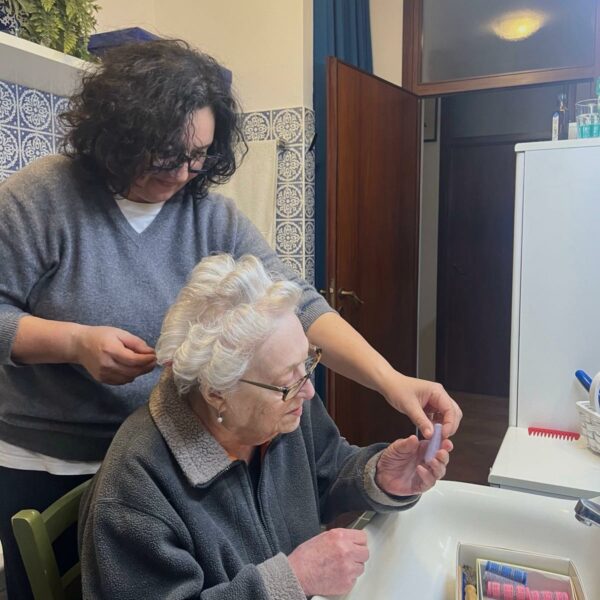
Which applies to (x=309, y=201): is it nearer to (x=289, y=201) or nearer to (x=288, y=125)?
(x=289, y=201)

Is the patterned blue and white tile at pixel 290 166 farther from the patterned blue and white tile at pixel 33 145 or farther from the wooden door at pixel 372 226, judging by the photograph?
the patterned blue and white tile at pixel 33 145

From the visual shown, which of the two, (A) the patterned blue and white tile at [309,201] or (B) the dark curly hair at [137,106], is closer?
(B) the dark curly hair at [137,106]

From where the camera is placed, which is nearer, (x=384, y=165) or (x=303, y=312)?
(x=303, y=312)

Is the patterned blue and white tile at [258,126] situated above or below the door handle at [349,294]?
above

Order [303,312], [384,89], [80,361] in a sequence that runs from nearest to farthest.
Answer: [80,361] → [303,312] → [384,89]

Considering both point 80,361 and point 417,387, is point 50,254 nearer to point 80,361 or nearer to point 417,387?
point 80,361

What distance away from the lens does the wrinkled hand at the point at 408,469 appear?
1053 millimetres

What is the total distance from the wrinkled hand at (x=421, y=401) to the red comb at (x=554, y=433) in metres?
0.85

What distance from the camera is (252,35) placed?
2676mm

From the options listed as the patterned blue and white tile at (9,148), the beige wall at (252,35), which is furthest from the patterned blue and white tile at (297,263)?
the patterned blue and white tile at (9,148)

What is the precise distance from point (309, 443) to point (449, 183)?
3.99 m

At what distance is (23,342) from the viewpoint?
1.01 meters

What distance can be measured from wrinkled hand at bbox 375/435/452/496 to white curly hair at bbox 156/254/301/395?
34 cm

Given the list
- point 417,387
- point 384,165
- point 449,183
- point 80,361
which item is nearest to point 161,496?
point 80,361
